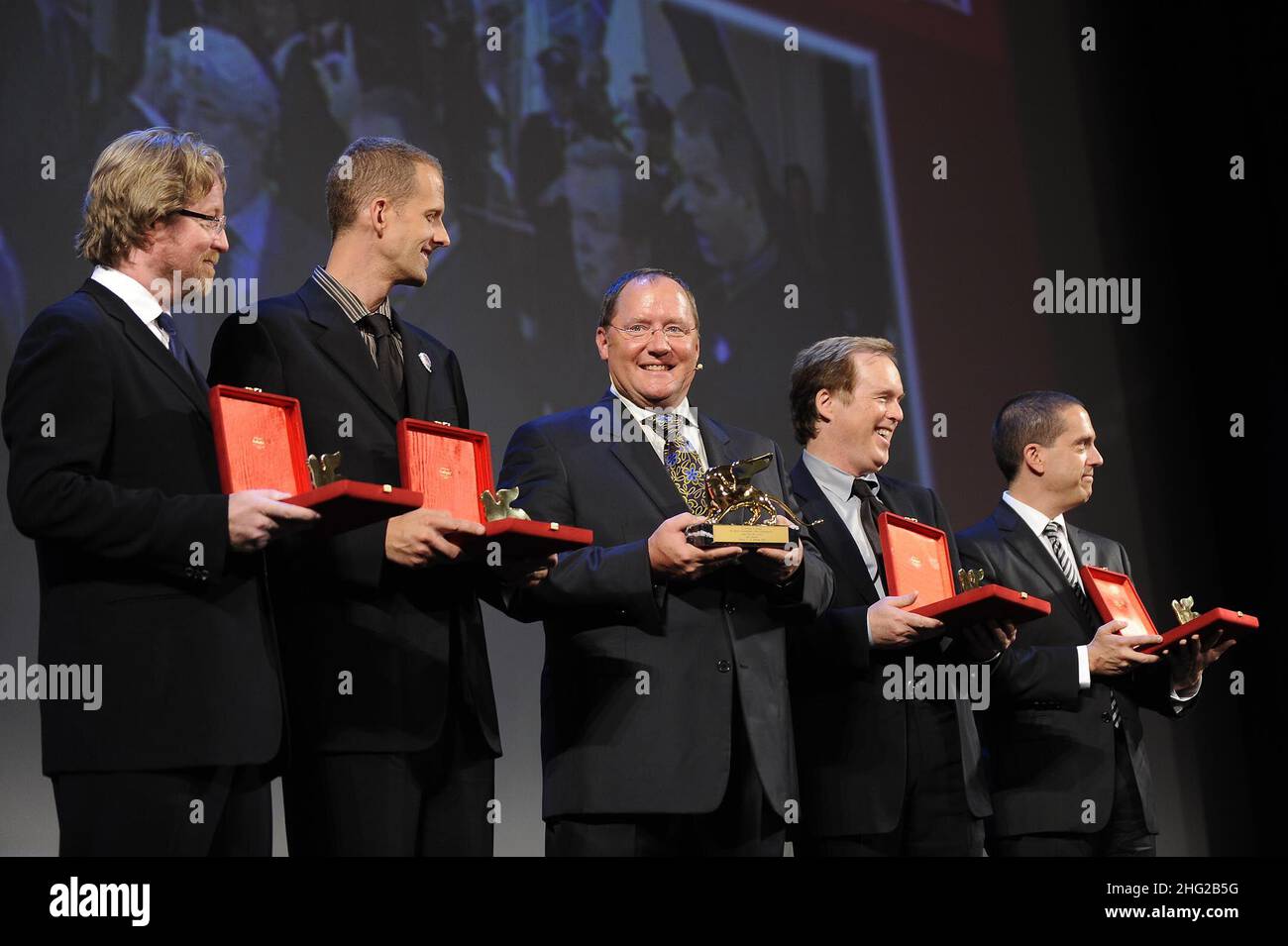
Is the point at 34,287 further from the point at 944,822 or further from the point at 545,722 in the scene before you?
the point at 944,822

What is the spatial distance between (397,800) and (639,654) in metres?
0.57

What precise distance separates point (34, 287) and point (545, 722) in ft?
8.13

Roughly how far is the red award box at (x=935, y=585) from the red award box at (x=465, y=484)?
36.5 inches

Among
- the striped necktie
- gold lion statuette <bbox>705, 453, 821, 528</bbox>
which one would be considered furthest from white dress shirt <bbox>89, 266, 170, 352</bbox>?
the striped necktie

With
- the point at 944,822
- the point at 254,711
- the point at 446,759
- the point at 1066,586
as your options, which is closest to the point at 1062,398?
the point at 1066,586

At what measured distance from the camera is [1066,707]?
3.79m

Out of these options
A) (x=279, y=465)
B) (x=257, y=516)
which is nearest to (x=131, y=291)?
(x=279, y=465)

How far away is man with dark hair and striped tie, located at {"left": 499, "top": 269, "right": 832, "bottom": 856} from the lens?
2.87m

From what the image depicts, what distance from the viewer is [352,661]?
2738 mm

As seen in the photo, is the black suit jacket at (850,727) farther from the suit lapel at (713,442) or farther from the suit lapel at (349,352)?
the suit lapel at (349,352)

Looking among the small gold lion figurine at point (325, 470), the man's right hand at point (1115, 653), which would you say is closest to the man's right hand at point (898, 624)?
the man's right hand at point (1115, 653)

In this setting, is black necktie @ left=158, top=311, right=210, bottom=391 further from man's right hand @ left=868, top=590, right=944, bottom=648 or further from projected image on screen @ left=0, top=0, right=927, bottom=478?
projected image on screen @ left=0, top=0, right=927, bottom=478

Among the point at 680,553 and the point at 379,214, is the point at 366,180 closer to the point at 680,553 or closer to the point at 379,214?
the point at 379,214
